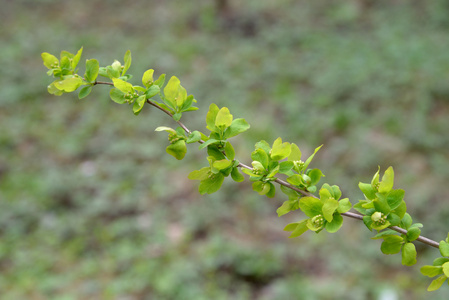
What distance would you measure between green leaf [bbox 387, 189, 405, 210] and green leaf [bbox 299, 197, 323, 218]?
0.11 m

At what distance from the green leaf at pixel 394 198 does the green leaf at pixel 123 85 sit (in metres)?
0.49

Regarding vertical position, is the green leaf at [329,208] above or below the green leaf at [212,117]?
below

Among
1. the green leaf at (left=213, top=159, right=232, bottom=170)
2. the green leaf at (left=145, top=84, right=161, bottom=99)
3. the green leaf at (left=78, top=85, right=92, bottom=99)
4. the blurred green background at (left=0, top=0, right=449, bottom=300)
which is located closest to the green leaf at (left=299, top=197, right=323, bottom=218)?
the green leaf at (left=213, top=159, right=232, bottom=170)

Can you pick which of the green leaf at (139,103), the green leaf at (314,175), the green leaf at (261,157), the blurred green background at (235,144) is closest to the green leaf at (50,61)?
the green leaf at (139,103)

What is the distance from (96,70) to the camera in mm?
837

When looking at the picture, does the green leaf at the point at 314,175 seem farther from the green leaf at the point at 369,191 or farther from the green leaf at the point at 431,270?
the green leaf at the point at 431,270

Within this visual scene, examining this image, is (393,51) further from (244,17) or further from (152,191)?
(152,191)

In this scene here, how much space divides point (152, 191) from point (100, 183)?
1.51 ft

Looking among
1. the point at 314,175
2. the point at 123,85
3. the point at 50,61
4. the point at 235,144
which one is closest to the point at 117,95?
the point at 123,85

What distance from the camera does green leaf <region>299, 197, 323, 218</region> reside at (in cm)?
74

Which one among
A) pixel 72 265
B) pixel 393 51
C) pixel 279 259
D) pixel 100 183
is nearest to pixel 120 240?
pixel 72 265

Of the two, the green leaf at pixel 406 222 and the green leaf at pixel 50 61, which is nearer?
the green leaf at pixel 406 222

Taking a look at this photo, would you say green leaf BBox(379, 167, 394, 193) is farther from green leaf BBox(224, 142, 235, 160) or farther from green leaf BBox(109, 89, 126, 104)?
green leaf BBox(109, 89, 126, 104)

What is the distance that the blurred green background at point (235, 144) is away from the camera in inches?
111
